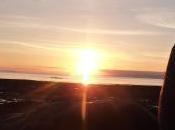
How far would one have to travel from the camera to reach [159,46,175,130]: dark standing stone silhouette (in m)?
6.21

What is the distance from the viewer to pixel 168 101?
624 centimetres

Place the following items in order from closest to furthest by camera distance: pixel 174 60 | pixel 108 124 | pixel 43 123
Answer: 1. pixel 174 60
2. pixel 108 124
3. pixel 43 123

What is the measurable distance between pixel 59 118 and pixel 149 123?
4.75 ft

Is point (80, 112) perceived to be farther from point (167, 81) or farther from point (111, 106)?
point (167, 81)

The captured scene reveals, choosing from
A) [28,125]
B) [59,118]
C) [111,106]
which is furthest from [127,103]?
[28,125]

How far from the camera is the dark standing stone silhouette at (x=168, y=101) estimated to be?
6215mm

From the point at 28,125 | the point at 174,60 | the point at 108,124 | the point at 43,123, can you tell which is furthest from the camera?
the point at 28,125

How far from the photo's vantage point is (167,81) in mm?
6285

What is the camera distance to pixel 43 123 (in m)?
9.03

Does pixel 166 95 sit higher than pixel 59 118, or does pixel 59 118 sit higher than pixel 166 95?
pixel 59 118

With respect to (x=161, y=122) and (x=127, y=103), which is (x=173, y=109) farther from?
(x=127, y=103)

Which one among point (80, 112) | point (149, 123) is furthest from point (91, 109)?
point (149, 123)

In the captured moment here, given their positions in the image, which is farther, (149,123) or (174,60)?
(149,123)

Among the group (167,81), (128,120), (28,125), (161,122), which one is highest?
(28,125)
